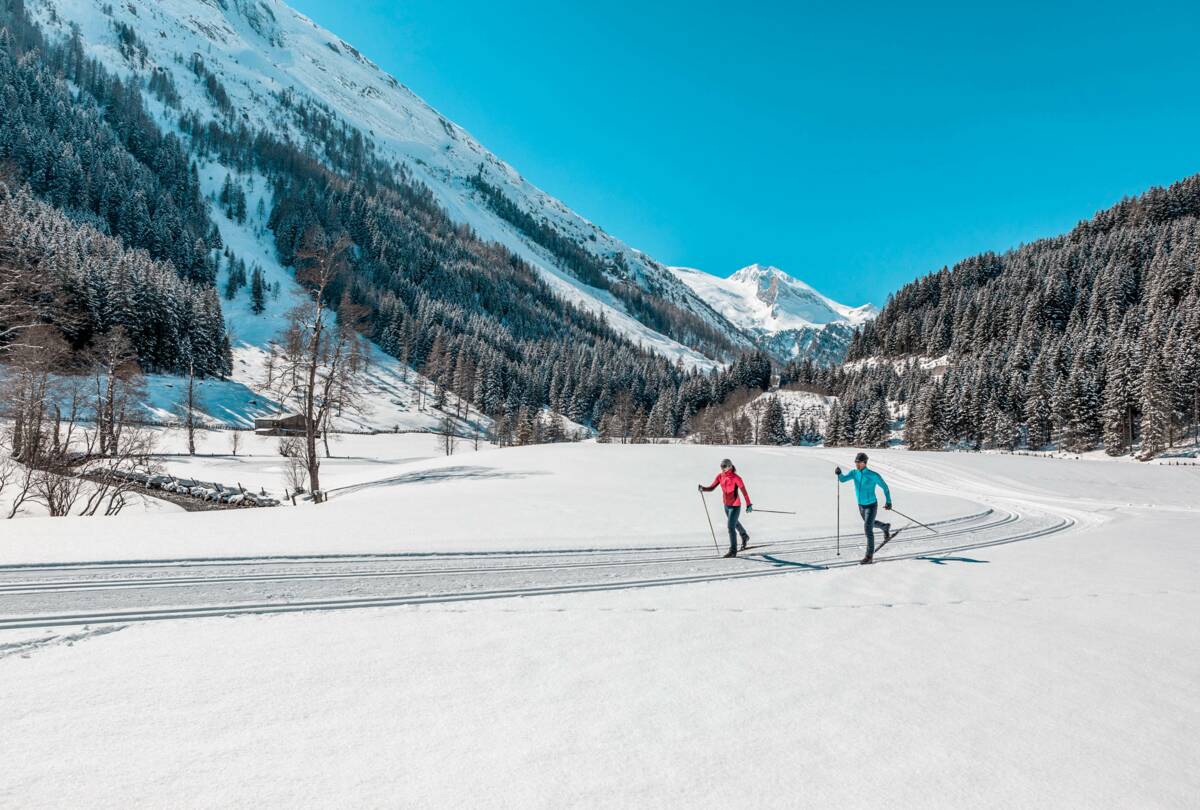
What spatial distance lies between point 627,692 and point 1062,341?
111534mm

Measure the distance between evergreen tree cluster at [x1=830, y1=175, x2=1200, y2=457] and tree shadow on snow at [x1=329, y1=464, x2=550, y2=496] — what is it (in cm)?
7286

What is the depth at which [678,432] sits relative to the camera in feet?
384

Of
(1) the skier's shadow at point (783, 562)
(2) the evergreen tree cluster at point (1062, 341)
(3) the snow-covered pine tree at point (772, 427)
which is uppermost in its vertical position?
(2) the evergreen tree cluster at point (1062, 341)

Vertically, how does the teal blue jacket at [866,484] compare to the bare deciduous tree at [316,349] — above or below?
below

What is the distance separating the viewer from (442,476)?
22281mm

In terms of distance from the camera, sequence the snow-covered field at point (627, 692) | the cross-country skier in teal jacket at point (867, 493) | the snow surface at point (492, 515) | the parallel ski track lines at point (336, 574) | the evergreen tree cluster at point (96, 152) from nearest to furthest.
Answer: the snow-covered field at point (627, 692)
the parallel ski track lines at point (336, 574)
the snow surface at point (492, 515)
the cross-country skier in teal jacket at point (867, 493)
the evergreen tree cluster at point (96, 152)

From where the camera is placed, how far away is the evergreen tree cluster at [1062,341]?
205 feet

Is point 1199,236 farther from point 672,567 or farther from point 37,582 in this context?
point 37,582

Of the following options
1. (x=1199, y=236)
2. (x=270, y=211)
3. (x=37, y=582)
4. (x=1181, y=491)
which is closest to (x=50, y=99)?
(x=270, y=211)

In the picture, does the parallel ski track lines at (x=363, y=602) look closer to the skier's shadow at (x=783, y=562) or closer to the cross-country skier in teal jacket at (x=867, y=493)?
the skier's shadow at (x=783, y=562)

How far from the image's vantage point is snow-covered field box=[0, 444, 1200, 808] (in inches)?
117

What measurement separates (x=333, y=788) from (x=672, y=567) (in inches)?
300

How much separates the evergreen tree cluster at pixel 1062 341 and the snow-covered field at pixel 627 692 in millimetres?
76470

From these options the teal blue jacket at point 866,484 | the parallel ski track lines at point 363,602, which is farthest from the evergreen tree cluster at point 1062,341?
the parallel ski track lines at point 363,602
